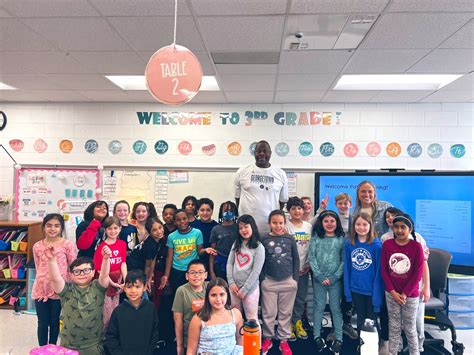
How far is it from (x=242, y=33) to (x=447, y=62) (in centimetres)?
184

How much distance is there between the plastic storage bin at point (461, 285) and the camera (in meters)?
3.14

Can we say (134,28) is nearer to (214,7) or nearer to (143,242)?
(214,7)

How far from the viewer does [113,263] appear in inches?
89.3

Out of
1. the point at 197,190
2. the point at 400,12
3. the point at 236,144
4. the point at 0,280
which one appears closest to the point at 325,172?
the point at 236,144

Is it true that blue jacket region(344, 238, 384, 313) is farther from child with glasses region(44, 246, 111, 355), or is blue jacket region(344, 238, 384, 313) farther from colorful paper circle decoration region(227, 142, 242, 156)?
colorful paper circle decoration region(227, 142, 242, 156)

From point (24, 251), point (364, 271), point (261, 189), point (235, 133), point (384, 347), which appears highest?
point (235, 133)

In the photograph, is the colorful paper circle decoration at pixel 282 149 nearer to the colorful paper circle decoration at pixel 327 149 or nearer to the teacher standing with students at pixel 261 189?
the colorful paper circle decoration at pixel 327 149

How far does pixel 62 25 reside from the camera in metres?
2.07

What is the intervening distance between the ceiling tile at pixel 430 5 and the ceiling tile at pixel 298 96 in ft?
5.25

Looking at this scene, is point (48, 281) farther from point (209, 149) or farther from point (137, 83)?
point (209, 149)

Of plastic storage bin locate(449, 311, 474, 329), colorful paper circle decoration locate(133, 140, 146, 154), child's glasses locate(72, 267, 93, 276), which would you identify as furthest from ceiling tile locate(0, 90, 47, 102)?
plastic storage bin locate(449, 311, 474, 329)

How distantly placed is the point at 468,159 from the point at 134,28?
4020 mm

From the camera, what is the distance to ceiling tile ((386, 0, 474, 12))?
177cm

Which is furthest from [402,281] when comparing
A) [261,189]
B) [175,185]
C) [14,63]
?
[14,63]
